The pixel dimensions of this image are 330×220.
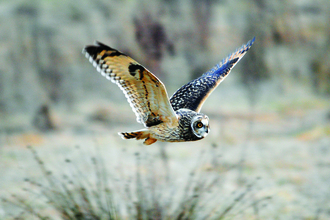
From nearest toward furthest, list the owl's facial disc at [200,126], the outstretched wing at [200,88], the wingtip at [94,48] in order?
the wingtip at [94,48] < the owl's facial disc at [200,126] < the outstretched wing at [200,88]

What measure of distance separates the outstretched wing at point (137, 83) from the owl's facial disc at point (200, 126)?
82mm

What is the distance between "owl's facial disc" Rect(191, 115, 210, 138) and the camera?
1.18m

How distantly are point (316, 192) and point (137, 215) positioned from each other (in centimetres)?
357

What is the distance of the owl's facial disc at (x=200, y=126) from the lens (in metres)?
1.18

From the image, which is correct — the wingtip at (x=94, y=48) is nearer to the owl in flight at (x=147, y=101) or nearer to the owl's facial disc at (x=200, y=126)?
the owl in flight at (x=147, y=101)

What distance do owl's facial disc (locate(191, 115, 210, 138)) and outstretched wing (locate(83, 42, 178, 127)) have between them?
0.08 m

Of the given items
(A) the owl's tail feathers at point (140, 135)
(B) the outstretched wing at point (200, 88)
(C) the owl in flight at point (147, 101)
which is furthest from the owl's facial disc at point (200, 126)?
(B) the outstretched wing at point (200, 88)

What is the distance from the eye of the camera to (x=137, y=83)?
46.8 inches

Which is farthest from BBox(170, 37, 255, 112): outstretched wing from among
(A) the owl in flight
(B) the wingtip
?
(B) the wingtip

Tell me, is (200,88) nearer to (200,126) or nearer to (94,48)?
(200,126)

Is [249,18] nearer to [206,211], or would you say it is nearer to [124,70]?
[206,211]

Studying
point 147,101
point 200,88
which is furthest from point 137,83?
point 200,88

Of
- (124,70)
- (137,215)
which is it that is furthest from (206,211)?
(124,70)

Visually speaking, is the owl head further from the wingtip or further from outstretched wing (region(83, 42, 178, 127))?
the wingtip
